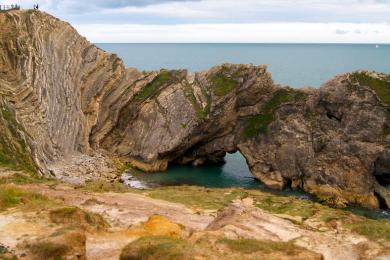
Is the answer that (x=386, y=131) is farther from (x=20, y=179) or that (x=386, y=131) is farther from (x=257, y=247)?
(x=257, y=247)

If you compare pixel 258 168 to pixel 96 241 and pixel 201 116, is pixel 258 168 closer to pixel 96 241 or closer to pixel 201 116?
pixel 201 116

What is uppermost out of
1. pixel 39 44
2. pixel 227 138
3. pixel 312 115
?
pixel 39 44

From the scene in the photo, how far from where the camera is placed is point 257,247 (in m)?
26.1

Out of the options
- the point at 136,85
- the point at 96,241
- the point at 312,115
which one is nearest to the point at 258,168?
the point at 312,115

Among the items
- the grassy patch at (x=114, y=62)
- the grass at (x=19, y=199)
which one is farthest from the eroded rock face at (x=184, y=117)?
the grass at (x=19, y=199)

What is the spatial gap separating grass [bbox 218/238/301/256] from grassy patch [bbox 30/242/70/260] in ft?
27.6

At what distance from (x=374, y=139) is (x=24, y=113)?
4917 centimetres

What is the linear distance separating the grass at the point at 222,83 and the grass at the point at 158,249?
58064 mm

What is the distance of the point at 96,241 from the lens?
27.8 meters

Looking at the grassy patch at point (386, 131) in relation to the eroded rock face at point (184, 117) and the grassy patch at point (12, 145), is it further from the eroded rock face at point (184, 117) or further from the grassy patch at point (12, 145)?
the grassy patch at point (12, 145)

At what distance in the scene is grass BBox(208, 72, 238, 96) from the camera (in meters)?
82.4

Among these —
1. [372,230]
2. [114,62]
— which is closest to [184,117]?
[114,62]

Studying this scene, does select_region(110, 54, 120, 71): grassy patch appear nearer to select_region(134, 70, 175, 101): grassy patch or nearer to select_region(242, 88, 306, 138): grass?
select_region(134, 70, 175, 101): grassy patch

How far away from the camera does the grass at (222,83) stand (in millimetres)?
82375
